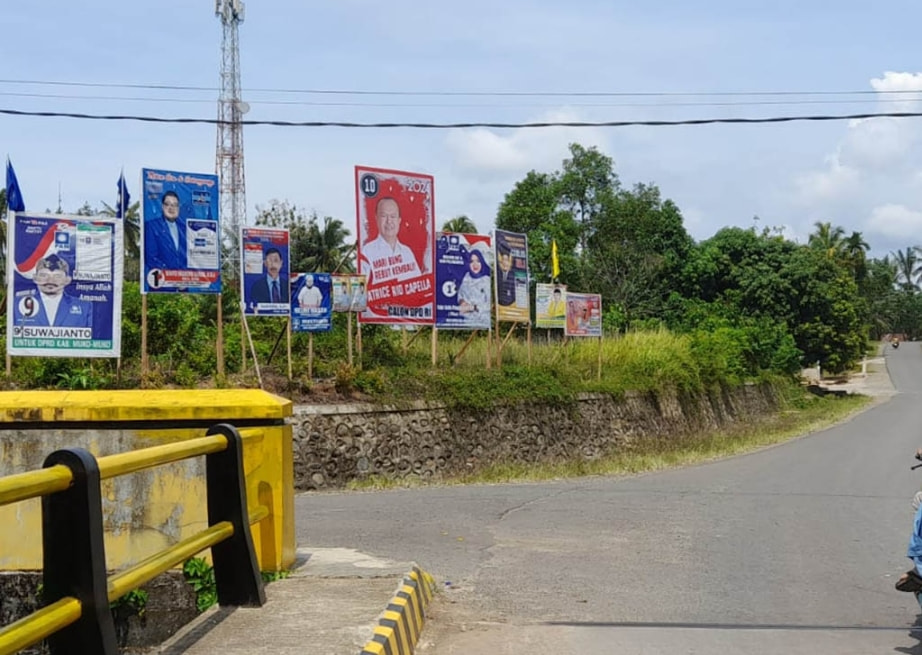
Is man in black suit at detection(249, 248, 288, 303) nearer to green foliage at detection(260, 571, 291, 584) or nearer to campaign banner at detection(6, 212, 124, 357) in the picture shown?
campaign banner at detection(6, 212, 124, 357)

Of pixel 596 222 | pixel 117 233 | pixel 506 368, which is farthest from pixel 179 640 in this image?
pixel 596 222

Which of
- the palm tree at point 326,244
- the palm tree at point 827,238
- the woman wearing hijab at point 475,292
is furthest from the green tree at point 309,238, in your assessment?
the palm tree at point 827,238

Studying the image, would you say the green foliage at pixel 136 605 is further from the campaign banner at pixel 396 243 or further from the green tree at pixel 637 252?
the green tree at pixel 637 252

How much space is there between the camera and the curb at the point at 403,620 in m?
5.26

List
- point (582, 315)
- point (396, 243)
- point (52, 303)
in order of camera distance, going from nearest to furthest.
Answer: point (52, 303), point (396, 243), point (582, 315)

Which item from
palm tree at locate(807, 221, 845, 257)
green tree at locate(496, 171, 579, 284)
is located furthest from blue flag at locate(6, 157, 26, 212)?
palm tree at locate(807, 221, 845, 257)

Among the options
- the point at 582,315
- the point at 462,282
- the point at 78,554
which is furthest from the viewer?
the point at 582,315

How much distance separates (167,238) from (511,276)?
32.7ft

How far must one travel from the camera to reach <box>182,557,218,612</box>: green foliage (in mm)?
6410

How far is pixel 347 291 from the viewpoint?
20656 mm

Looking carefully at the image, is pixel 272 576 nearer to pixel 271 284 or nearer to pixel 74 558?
pixel 74 558

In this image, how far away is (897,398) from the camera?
52.3m

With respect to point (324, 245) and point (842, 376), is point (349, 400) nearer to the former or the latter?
point (324, 245)

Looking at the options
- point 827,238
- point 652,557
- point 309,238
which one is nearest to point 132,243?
point 309,238
